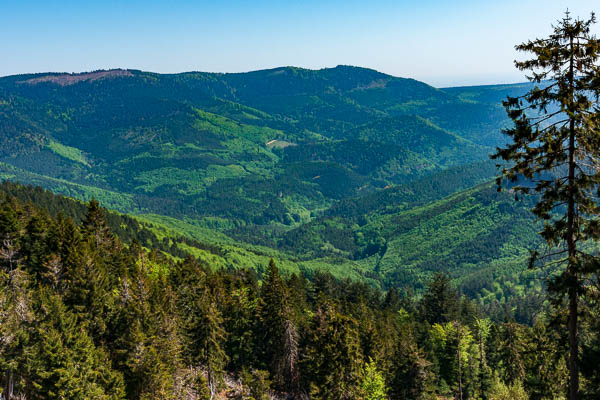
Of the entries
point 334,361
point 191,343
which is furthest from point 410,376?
point 191,343

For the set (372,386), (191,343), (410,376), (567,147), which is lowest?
(410,376)

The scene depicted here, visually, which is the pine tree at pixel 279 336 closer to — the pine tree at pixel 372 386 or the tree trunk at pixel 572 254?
the pine tree at pixel 372 386

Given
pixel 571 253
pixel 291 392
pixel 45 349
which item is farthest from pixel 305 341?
pixel 571 253

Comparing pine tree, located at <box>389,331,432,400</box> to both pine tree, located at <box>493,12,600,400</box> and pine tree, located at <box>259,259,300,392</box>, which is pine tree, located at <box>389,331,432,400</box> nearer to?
pine tree, located at <box>259,259,300,392</box>

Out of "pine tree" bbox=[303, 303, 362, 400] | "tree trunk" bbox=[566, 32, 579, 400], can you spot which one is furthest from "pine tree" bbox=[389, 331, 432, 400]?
"tree trunk" bbox=[566, 32, 579, 400]

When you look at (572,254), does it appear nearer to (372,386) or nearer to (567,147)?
(567,147)

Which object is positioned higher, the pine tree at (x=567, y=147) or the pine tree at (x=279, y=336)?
the pine tree at (x=567, y=147)

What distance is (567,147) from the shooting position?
19812 millimetres

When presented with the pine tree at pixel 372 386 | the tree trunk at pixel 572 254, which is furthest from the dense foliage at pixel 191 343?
the tree trunk at pixel 572 254

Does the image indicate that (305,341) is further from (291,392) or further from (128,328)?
(128,328)

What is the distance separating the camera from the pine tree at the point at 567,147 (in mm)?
18812

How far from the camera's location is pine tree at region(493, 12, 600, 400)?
18.8m

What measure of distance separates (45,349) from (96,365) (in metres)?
5.24

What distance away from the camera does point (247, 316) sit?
6500cm
